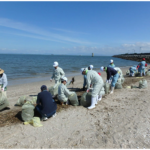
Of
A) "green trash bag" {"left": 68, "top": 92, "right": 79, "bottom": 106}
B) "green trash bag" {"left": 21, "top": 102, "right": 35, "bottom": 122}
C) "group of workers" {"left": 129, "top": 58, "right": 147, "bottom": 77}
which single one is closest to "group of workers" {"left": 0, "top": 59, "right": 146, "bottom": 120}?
"green trash bag" {"left": 68, "top": 92, "right": 79, "bottom": 106}

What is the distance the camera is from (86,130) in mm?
3525

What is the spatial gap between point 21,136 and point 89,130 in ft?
5.59

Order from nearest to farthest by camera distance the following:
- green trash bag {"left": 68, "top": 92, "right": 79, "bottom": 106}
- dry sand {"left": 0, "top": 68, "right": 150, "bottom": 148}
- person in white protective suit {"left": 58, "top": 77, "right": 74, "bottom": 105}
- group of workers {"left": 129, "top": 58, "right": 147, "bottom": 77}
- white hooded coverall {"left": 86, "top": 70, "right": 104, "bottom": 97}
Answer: dry sand {"left": 0, "top": 68, "right": 150, "bottom": 148}
white hooded coverall {"left": 86, "top": 70, "right": 104, "bottom": 97}
person in white protective suit {"left": 58, "top": 77, "right": 74, "bottom": 105}
green trash bag {"left": 68, "top": 92, "right": 79, "bottom": 106}
group of workers {"left": 129, "top": 58, "right": 147, "bottom": 77}

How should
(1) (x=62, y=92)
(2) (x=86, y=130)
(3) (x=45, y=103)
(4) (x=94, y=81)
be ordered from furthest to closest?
(1) (x=62, y=92), (4) (x=94, y=81), (3) (x=45, y=103), (2) (x=86, y=130)

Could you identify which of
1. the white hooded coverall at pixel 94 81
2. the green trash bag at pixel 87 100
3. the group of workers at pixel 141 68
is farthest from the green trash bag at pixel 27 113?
the group of workers at pixel 141 68

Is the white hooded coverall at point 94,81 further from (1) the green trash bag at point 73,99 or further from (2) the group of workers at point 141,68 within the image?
(2) the group of workers at point 141,68

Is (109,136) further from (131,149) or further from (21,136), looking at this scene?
(21,136)

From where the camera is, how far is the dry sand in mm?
2998

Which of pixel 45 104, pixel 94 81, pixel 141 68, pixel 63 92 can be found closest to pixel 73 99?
pixel 63 92

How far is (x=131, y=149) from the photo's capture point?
274cm

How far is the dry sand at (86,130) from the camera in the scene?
2998 mm

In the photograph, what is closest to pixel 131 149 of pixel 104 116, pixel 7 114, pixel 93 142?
pixel 93 142

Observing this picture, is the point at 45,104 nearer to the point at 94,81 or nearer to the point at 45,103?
the point at 45,103

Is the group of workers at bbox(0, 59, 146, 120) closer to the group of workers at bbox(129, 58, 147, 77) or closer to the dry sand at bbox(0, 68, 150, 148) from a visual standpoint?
the dry sand at bbox(0, 68, 150, 148)
